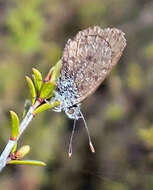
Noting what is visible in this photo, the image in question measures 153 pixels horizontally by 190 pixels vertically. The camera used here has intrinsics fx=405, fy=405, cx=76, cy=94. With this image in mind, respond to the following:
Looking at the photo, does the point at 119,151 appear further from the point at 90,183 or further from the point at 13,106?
the point at 13,106

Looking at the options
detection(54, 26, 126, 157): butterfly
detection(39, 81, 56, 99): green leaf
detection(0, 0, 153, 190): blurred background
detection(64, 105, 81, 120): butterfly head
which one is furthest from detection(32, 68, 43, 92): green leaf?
detection(0, 0, 153, 190): blurred background

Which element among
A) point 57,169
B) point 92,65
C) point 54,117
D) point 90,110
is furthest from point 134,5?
point 92,65

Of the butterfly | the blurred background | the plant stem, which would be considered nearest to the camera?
the plant stem

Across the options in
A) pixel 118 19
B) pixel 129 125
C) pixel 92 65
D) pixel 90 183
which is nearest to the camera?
pixel 92 65

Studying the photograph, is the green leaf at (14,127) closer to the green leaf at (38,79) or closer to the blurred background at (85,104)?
the green leaf at (38,79)

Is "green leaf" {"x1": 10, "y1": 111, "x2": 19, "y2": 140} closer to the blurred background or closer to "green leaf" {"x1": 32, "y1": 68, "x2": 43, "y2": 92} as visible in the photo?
"green leaf" {"x1": 32, "y1": 68, "x2": 43, "y2": 92}

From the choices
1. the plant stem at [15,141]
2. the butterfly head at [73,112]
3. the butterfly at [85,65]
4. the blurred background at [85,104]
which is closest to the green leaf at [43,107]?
the plant stem at [15,141]
